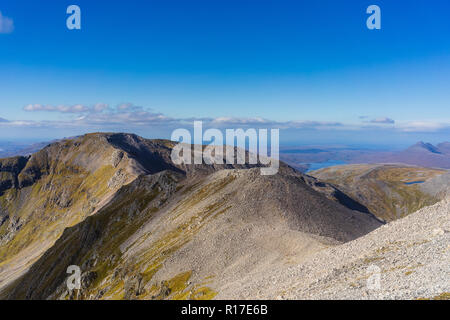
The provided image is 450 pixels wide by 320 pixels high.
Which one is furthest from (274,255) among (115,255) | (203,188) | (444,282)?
(115,255)

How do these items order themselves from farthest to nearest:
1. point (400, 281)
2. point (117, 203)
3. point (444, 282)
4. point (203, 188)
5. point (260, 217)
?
1. point (117, 203)
2. point (203, 188)
3. point (260, 217)
4. point (400, 281)
5. point (444, 282)

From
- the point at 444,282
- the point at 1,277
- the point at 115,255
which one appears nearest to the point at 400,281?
the point at 444,282

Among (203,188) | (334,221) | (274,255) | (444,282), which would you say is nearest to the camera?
(444,282)

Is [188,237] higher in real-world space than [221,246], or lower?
lower

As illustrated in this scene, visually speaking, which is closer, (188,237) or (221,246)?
(221,246)

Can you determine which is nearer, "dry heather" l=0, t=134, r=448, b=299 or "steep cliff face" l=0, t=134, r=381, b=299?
"dry heather" l=0, t=134, r=448, b=299

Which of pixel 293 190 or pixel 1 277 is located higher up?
pixel 293 190

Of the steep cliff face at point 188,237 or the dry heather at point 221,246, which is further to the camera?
the steep cliff face at point 188,237
